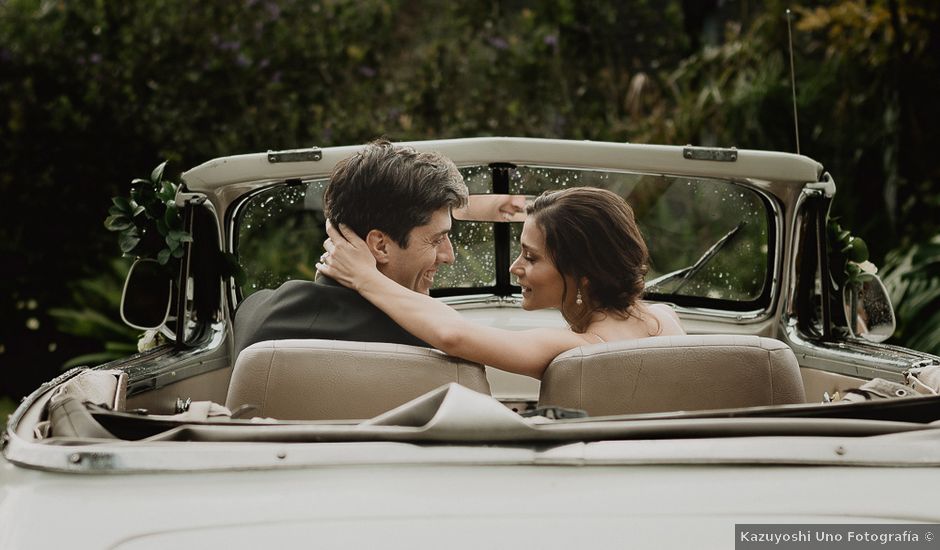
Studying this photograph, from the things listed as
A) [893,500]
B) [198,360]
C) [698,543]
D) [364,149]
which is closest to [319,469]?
[698,543]

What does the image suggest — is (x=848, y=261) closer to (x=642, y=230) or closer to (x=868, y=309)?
(x=868, y=309)

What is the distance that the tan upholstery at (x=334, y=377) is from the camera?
2129mm

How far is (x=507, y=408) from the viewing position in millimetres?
1695

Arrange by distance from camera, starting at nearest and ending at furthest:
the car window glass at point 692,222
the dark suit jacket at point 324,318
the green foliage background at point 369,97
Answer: the dark suit jacket at point 324,318, the car window glass at point 692,222, the green foliage background at point 369,97

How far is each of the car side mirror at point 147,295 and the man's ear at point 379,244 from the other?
1.05 m

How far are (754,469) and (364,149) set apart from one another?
1658mm

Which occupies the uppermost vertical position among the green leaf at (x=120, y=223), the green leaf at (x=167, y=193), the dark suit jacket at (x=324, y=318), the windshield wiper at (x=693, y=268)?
the green leaf at (x=167, y=193)

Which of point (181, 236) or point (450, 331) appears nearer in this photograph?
point (450, 331)

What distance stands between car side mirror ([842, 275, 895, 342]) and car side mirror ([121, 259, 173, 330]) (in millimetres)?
2327

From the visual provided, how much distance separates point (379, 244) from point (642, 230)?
1.10 m

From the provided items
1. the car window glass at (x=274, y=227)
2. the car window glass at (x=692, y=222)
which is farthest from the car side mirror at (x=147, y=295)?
the car window glass at (x=692, y=222)

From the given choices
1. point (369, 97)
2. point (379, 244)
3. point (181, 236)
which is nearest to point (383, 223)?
point (379, 244)

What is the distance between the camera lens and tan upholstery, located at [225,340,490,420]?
2129 mm

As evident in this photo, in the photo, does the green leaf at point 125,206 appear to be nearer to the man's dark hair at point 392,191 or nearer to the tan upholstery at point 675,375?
the man's dark hair at point 392,191
